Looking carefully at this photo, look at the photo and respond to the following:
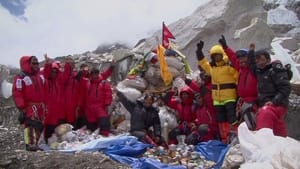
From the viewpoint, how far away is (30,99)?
7289mm

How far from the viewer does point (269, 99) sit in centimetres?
608

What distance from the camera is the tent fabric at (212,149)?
661cm

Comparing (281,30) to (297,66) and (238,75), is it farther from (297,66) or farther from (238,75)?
(238,75)

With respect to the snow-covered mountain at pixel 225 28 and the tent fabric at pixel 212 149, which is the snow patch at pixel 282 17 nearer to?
the snow-covered mountain at pixel 225 28

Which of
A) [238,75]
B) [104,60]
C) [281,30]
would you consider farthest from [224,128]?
[281,30]

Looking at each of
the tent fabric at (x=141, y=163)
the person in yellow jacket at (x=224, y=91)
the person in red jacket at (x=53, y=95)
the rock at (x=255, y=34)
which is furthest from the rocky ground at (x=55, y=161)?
the rock at (x=255, y=34)

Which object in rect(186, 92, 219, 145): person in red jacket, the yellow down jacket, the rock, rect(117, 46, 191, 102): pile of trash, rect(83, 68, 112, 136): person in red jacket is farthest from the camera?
the rock

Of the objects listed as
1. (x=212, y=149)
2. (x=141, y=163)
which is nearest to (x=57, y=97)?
(x=141, y=163)

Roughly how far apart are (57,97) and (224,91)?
8.92 feet

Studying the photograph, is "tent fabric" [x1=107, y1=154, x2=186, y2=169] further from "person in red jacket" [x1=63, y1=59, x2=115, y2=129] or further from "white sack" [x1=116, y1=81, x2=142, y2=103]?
"white sack" [x1=116, y1=81, x2=142, y2=103]

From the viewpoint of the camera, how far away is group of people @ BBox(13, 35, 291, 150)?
608 cm

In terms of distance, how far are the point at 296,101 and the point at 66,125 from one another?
4.02 m

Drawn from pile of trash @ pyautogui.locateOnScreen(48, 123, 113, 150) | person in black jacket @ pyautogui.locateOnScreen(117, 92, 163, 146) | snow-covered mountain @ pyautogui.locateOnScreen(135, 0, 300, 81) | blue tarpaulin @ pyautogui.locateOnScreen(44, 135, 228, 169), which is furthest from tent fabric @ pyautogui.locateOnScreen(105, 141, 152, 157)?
snow-covered mountain @ pyautogui.locateOnScreen(135, 0, 300, 81)

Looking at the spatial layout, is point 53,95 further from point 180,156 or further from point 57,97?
point 180,156
